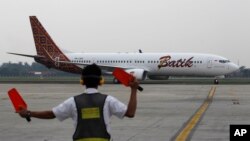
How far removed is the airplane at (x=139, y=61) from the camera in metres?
53.9

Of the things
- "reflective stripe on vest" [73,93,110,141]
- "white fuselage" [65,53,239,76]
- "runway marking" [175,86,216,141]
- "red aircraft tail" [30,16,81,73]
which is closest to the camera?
"reflective stripe on vest" [73,93,110,141]

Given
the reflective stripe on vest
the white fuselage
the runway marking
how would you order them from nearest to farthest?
the reflective stripe on vest < the runway marking < the white fuselage

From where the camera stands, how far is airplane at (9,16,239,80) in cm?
5394

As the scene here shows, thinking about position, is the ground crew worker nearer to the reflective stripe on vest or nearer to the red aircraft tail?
the reflective stripe on vest

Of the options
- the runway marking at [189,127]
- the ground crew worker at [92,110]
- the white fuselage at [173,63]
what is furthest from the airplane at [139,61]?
the ground crew worker at [92,110]

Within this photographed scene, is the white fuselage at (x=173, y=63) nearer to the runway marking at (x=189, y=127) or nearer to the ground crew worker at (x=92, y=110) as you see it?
the runway marking at (x=189, y=127)

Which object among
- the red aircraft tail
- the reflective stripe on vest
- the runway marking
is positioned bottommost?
the runway marking

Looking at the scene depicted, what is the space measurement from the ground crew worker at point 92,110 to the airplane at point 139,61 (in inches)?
1815

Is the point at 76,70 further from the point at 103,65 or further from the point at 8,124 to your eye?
the point at 8,124

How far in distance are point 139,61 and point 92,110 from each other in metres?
51.1

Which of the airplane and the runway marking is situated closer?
the runway marking

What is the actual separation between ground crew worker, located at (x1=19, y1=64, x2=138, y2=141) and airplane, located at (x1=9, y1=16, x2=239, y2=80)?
46114 mm

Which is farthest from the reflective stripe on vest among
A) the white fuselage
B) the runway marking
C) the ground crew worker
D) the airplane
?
the white fuselage

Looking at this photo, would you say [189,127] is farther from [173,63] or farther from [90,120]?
[173,63]
